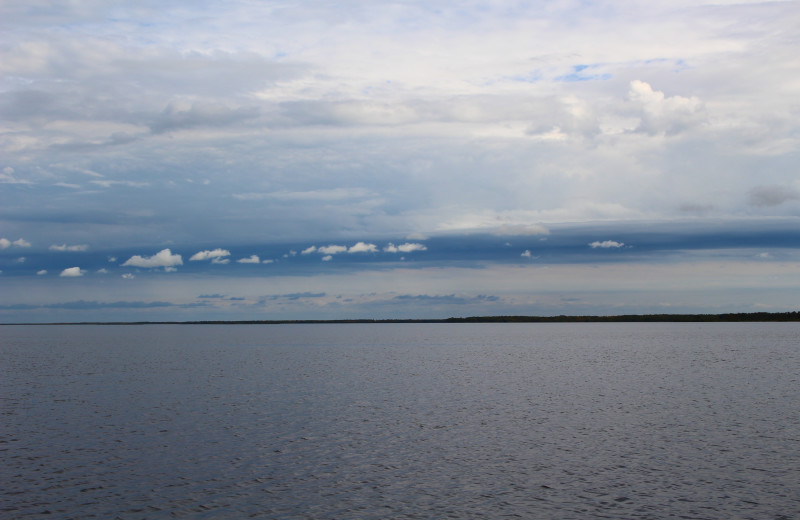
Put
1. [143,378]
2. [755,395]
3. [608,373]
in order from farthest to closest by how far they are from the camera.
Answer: [608,373] < [143,378] < [755,395]

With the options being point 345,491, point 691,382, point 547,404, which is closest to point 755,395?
point 691,382

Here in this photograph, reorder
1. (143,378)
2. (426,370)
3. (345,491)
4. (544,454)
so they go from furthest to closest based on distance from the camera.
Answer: (426,370), (143,378), (544,454), (345,491)

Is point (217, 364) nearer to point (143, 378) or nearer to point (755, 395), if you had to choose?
point (143, 378)

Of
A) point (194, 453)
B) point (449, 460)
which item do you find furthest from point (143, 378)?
point (449, 460)

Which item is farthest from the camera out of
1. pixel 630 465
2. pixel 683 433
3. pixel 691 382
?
pixel 691 382

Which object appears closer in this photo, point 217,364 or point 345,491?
point 345,491

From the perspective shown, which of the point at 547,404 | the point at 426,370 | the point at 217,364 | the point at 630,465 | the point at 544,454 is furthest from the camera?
the point at 217,364

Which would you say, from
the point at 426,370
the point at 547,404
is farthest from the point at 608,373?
the point at 547,404

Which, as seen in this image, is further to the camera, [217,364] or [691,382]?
[217,364]

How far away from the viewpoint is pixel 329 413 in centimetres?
4650

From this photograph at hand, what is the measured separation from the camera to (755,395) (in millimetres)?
55375

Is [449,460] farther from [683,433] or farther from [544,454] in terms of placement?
[683,433]

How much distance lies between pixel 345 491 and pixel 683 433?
2270 cm

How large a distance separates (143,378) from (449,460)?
5152 cm
